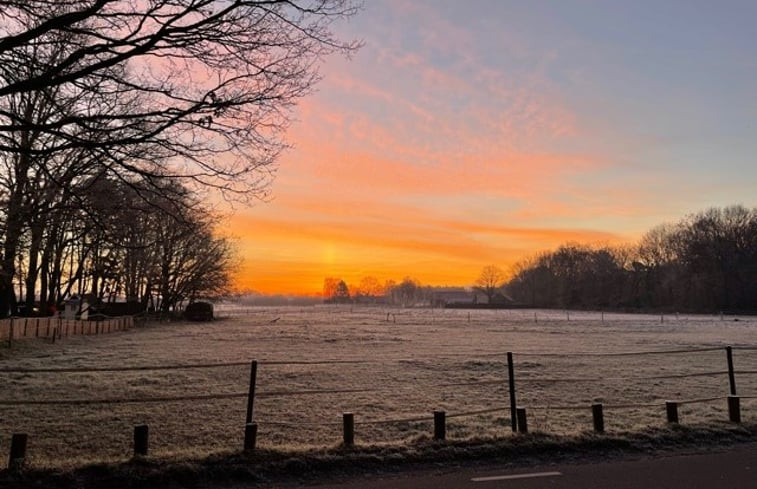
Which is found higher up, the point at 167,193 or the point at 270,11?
the point at 270,11

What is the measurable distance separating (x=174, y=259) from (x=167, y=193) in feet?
186

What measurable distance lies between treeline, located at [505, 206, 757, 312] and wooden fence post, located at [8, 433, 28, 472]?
115 m

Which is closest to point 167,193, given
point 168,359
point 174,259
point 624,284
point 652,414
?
point 652,414

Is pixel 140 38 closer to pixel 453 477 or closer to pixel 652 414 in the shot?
pixel 453 477

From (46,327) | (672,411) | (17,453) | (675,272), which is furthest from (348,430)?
(675,272)

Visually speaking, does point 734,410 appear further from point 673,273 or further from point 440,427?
point 673,273

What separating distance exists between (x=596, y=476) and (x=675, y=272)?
4918 inches

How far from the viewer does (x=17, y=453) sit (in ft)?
21.3

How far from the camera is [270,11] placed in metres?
7.87

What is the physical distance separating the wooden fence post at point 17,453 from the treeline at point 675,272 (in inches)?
4538

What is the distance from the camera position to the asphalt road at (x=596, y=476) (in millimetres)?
6086

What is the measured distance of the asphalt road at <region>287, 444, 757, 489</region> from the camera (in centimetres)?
609

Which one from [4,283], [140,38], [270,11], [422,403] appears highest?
[270,11]

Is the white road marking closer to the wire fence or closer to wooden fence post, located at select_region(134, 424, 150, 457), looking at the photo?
the wire fence
